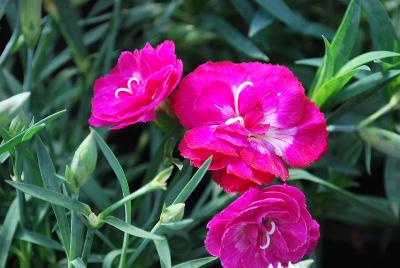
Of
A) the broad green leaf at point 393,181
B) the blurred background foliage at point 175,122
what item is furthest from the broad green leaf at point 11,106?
the broad green leaf at point 393,181

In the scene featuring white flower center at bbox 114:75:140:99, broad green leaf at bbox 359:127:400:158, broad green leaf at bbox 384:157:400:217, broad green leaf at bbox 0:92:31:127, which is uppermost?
broad green leaf at bbox 0:92:31:127

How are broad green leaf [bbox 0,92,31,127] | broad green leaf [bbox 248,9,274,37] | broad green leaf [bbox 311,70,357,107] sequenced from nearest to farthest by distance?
broad green leaf [bbox 0,92,31,127] < broad green leaf [bbox 311,70,357,107] < broad green leaf [bbox 248,9,274,37]

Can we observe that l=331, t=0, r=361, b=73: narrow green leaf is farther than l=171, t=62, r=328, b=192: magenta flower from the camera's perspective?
Yes

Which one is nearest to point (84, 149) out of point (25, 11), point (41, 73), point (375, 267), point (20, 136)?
point (20, 136)

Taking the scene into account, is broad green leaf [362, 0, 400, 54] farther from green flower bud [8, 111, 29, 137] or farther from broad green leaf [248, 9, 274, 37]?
green flower bud [8, 111, 29, 137]

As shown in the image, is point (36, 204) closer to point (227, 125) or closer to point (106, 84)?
point (106, 84)

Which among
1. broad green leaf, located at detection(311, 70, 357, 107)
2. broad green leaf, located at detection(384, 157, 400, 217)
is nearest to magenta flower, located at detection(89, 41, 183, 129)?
broad green leaf, located at detection(311, 70, 357, 107)

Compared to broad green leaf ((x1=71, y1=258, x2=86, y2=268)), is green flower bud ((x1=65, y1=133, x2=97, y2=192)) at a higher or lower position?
higher
